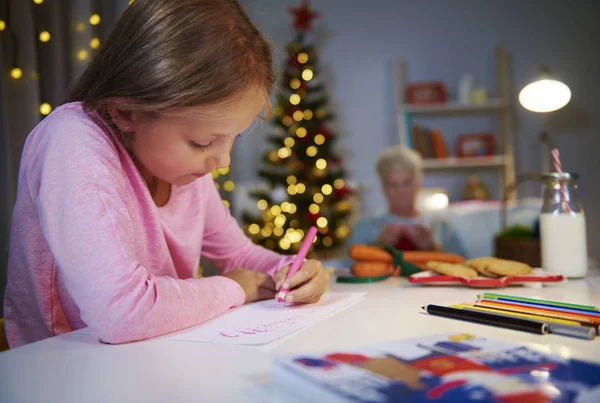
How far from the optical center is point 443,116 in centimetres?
457

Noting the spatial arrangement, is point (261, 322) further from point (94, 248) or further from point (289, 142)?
point (289, 142)

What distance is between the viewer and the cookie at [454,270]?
3.36 feet

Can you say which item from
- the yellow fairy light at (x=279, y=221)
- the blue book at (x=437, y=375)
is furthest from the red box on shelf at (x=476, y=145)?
the blue book at (x=437, y=375)

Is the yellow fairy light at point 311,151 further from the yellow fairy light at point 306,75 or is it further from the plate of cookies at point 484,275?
the plate of cookies at point 484,275

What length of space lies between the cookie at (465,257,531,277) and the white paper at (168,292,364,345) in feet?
0.95

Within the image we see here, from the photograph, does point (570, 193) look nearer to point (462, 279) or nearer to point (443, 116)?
point (462, 279)

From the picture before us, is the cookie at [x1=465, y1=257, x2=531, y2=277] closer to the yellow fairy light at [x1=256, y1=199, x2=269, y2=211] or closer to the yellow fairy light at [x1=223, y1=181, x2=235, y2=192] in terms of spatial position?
the yellow fairy light at [x1=223, y1=181, x2=235, y2=192]

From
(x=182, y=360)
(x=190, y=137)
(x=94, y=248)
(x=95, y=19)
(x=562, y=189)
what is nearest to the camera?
(x=182, y=360)

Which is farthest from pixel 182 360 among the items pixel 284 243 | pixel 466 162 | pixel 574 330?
pixel 466 162

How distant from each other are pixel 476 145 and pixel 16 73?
3.53 m

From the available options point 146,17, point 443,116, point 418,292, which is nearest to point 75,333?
point 146,17

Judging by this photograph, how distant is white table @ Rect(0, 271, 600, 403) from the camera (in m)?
0.47

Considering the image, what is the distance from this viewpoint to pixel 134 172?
2.87ft

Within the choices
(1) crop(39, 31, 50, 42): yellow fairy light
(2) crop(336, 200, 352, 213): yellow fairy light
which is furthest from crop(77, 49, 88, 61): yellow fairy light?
(2) crop(336, 200, 352, 213): yellow fairy light
